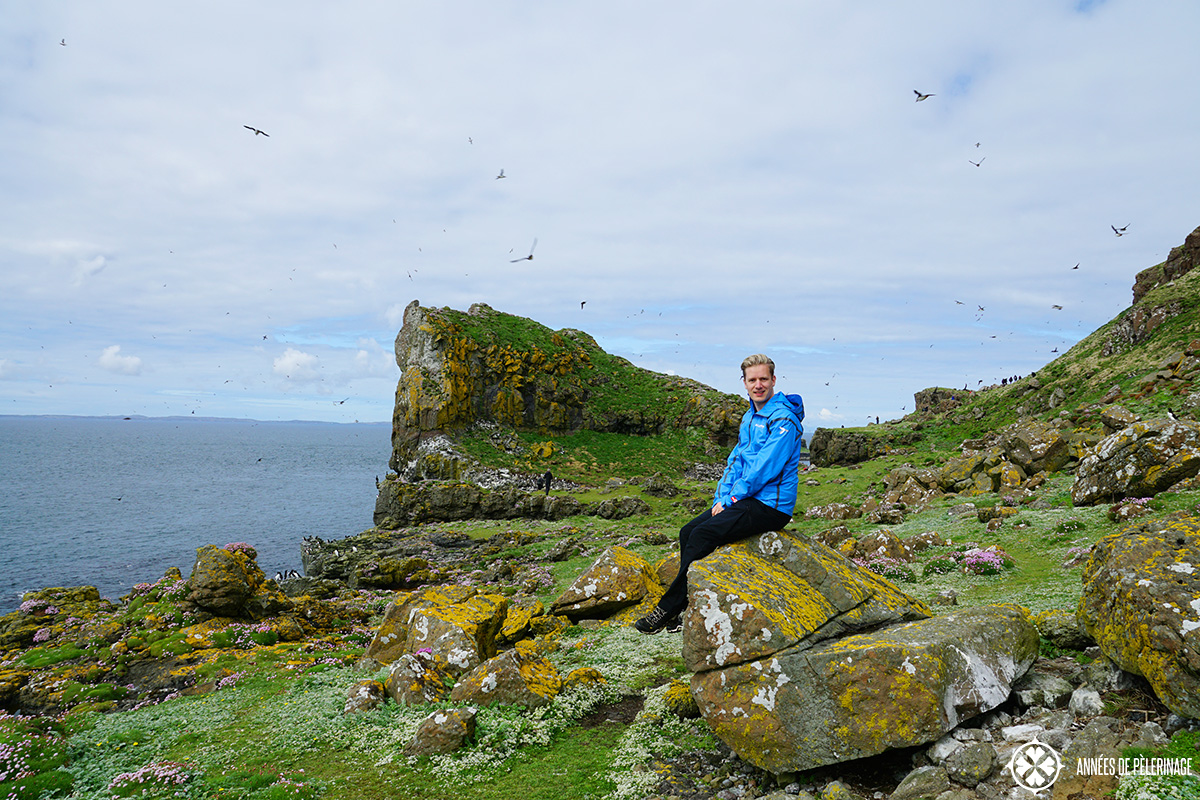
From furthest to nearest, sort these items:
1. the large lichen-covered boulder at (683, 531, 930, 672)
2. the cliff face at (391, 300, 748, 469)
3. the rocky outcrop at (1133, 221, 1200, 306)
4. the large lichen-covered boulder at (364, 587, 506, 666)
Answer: the cliff face at (391, 300, 748, 469)
the rocky outcrop at (1133, 221, 1200, 306)
the large lichen-covered boulder at (364, 587, 506, 666)
the large lichen-covered boulder at (683, 531, 930, 672)

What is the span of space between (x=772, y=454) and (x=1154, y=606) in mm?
5012

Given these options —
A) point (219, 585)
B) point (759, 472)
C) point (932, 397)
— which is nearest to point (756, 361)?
point (759, 472)

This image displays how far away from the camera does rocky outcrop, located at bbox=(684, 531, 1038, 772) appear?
7.27m

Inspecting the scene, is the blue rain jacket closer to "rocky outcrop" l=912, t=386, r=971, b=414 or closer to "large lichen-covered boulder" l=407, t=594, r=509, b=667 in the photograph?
"large lichen-covered boulder" l=407, t=594, r=509, b=667

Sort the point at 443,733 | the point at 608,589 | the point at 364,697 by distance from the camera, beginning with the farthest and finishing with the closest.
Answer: the point at 608,589 → the point at 364,697 → the point at 443,733

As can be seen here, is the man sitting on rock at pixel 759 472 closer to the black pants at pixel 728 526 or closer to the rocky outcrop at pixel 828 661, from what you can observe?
the black pants at pixel 728 526

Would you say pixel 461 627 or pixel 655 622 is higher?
pixel 655 622

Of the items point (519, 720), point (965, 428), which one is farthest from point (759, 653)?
point (965, 428)

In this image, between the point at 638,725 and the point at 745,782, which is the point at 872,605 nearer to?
the point at 745,782

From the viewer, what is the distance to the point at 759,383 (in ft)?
33.0

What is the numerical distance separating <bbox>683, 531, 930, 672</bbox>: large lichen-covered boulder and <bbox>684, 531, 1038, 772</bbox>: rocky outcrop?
0.07 ft

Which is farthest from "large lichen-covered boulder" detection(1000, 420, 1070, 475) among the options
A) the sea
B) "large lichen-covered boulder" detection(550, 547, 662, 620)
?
the sea

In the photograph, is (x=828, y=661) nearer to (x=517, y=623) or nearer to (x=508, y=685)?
(x=508, y=685)

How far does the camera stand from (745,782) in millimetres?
8211
